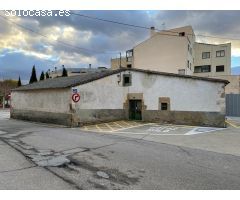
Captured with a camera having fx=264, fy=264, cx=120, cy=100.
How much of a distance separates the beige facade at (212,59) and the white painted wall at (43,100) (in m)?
35.6

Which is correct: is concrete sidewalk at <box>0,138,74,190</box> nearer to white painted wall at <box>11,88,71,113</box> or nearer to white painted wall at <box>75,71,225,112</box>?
white painted wall at <box>75,71,225,112</box>

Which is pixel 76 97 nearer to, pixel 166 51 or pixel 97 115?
pixel 97 115

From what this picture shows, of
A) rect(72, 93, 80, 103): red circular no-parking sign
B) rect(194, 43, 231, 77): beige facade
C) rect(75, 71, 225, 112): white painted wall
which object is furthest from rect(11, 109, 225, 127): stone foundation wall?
rect(194, 43, 231, 77): beige facade

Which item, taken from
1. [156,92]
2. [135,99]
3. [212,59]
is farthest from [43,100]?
[212,59]

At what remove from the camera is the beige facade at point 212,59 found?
4981 cm

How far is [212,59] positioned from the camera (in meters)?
51.2

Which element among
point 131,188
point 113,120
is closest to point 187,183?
point 131,188

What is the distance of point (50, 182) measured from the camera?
577cm

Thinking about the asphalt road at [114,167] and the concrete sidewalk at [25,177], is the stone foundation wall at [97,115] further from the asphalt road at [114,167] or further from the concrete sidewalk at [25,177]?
the concrete sidewalk at [25,177]

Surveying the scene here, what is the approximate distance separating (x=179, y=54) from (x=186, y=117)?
25.0 m

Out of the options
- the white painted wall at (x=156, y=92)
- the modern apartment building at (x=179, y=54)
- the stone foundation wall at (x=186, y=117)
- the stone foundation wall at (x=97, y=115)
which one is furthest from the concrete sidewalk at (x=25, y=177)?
the modern apartment building at (x=179, y=54)

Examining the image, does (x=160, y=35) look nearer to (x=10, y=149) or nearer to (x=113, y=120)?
(x=113, y=120)

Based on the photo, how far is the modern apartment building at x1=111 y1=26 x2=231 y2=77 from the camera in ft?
137

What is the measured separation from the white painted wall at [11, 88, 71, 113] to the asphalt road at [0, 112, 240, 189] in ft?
29.5
